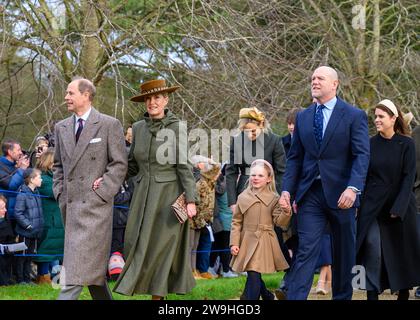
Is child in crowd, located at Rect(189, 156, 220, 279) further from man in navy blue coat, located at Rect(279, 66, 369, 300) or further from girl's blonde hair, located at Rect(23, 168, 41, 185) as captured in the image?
man in navy blue coat, located at Rect(279, 66, 369, 300)

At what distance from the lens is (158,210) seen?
30.1ft

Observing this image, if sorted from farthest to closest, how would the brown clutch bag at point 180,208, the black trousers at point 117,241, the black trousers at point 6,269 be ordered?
1. the black trousers at point 117,241
2. the black trousers at point 6,269
3. the brown clutch bag at point 180,208

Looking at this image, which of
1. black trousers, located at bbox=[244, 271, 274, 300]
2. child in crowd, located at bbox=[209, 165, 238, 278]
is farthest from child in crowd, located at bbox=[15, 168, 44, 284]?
child in crowd, located at bbox=[209, 165, 238, 278]

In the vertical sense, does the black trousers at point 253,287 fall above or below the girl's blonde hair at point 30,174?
below

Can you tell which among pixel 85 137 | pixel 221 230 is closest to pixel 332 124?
pixel 85 137

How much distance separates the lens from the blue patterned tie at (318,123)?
344 inches

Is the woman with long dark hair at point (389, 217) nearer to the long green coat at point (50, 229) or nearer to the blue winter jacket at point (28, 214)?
the long green coat at point (50, 229)

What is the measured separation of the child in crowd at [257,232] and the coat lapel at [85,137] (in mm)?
1802

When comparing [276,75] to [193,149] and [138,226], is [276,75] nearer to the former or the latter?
[193,149]

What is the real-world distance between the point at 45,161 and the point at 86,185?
8.86ft

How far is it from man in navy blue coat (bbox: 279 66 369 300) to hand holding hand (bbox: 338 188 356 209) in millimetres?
12

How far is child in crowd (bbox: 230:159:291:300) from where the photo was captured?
9602 millimetres

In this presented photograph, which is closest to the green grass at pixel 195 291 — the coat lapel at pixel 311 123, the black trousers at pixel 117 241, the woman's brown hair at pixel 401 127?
the black trousers at pixel 117 241

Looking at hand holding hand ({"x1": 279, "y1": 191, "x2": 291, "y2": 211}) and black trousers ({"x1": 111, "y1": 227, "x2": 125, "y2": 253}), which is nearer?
hand holding hand ({"x1": 279, "y1": 191, "x2": 291, "y2": 211})
